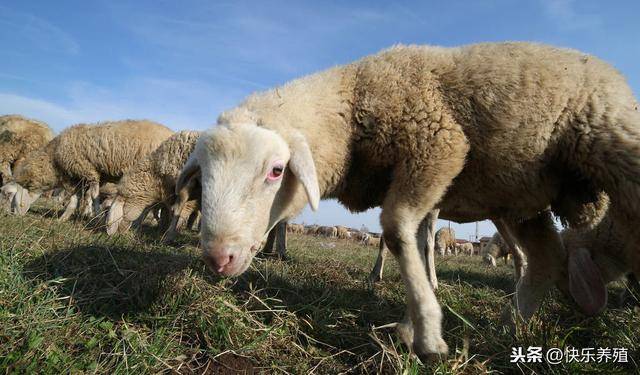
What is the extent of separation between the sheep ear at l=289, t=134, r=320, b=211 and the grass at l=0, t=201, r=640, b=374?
866mm

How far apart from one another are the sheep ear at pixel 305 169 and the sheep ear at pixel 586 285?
2.35 metres

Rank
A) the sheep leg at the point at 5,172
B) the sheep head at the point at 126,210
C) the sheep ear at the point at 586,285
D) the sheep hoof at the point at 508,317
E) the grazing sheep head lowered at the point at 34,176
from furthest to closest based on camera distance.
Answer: the sheep leg at the point at 5,172
the grazing sheep head lowered at the point at 34,176
the sheep head at the point at 126,210
the sheep ear at the point at 586,285
the sheep hoof at the point at 508,317

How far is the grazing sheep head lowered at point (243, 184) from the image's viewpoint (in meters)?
2.26

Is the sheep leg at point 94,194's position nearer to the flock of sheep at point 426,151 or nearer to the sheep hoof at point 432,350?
the flock of sheep at point 426,151

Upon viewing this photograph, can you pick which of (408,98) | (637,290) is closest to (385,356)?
(408,98)

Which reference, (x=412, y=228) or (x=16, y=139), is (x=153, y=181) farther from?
(x=16, y=139)

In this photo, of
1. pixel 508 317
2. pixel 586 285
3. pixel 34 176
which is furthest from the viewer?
pixel 34 176

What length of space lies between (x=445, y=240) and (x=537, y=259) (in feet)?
60.2

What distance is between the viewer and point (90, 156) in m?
11.6

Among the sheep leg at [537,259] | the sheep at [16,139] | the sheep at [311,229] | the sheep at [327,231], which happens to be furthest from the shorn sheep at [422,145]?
the sheep at [327,231]

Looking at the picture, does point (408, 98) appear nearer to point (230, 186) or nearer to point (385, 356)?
point (230, 186)

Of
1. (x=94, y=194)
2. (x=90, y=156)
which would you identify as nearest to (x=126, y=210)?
(x=94, y=194)

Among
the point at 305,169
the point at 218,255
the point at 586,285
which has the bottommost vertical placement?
the point at 586,285

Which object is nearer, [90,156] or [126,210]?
[126,210]
